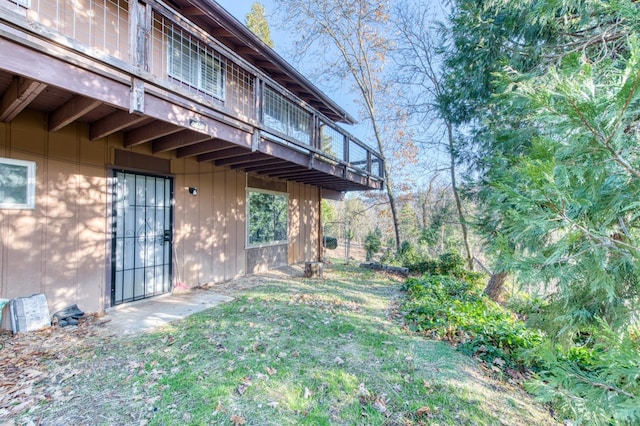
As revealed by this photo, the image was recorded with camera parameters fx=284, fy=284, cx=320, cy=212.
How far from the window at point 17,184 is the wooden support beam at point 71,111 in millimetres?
606

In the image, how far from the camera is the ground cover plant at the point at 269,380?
2.36m

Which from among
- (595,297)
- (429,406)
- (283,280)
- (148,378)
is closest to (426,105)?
(283,280)

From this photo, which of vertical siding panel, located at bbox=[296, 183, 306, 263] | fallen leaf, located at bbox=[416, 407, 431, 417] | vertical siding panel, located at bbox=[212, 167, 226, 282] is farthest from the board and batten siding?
fallen leaf, located at bbox=[416, 407, 431, 417]

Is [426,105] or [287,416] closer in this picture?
[287,416]

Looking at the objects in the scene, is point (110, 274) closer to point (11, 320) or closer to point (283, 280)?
point (11, 320)

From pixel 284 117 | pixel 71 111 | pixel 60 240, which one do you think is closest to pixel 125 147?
pixel 71 111

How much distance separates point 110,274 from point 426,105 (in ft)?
32.6

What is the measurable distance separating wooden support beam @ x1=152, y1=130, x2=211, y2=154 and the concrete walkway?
274 cm

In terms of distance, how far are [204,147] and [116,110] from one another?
1536 millimetres

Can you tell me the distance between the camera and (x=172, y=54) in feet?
17.6

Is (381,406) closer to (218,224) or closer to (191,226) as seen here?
(191,226)

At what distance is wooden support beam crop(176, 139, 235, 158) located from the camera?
489cm

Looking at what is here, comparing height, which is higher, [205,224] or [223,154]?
[223,154]

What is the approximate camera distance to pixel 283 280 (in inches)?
284
